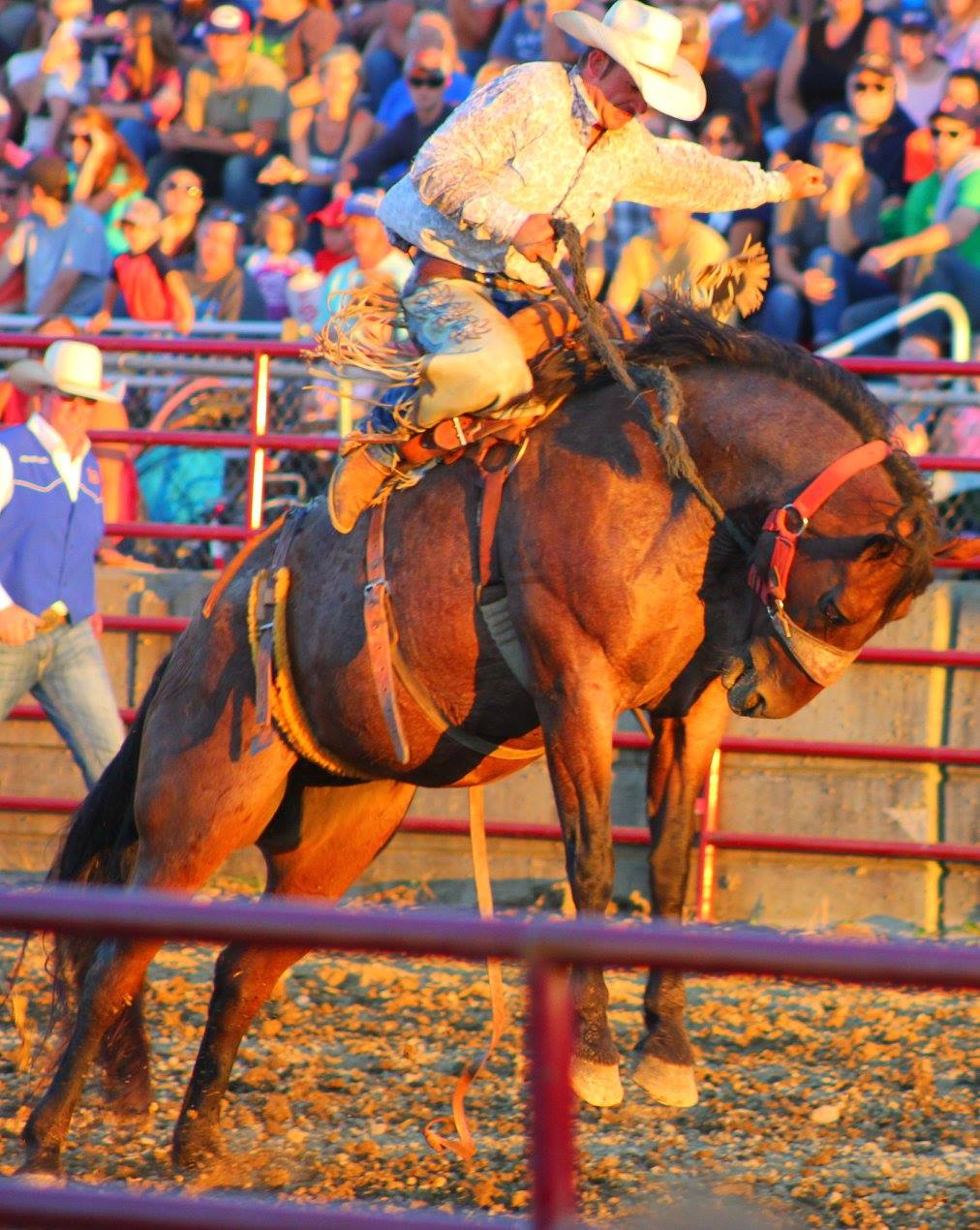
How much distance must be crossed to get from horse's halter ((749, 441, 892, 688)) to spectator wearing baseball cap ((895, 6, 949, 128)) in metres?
5.14

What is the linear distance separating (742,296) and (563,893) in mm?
2912

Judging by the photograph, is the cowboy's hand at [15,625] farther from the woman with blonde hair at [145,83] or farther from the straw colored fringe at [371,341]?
the woman with blonde hair at [145,83]

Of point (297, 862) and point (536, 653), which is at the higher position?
point (536, 653)

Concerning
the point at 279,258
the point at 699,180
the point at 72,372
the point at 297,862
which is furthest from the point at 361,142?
the point at 297,862

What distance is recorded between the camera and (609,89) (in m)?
4.41

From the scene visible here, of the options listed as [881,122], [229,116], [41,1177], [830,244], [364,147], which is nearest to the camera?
[41,1177]

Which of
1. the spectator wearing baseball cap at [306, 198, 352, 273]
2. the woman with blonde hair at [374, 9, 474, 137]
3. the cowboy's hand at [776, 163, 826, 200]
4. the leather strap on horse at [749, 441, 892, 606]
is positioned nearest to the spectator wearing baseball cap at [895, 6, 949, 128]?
the woman with blonde hair at [374, 9, 474, 137]

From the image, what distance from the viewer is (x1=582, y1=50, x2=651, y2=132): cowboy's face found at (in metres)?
4.40

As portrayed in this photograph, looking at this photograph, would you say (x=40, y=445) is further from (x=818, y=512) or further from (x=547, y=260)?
(x=818, y=512)

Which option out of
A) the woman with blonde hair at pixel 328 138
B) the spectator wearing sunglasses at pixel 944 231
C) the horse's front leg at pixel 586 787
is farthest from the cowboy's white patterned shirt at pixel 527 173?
the woman with blonde hair at pixel 328 138

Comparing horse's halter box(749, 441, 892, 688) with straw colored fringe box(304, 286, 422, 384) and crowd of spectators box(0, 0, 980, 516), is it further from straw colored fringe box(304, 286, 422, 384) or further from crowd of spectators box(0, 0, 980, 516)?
crowd of spectators box(0, 0, 980, 516)

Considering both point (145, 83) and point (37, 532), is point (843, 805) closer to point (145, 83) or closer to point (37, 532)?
point (37, 532)

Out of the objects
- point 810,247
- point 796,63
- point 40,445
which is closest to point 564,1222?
point 40,445

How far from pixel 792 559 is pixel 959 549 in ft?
1.61
